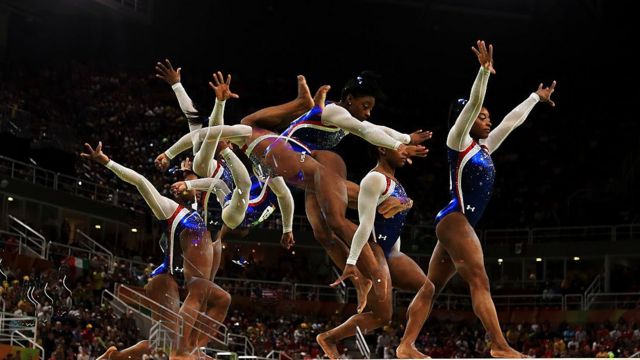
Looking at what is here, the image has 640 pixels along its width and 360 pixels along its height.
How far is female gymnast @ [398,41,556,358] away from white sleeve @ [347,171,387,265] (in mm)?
676

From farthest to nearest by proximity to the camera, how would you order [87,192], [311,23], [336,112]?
[311,23] < [87,192] < [336,112]

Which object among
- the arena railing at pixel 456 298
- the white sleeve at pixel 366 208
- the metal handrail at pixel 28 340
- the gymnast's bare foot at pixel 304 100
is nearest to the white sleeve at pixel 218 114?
the gymnast's bare foot at pixel 304 100

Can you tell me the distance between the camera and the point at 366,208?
1045 cm

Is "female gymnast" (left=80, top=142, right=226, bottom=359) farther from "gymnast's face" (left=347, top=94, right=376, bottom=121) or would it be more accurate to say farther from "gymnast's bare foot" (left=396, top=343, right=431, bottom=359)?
"gymnast's face" (left=347, top=94, right=376, bottom=121)

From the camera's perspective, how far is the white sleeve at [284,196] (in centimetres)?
1127

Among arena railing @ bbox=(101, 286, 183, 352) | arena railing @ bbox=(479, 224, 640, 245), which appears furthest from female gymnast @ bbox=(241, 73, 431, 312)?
arena railing @ bbox=(479, 224, 640, 245)

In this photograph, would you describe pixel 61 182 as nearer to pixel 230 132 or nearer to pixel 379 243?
pixel 230 132

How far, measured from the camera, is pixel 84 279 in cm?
1686

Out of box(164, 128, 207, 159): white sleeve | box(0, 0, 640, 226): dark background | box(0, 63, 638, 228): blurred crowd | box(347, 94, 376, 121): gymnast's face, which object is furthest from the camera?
box(0, 0, 640, 226): dark background

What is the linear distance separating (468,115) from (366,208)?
1.34m

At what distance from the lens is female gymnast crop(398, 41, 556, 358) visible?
10.2 m

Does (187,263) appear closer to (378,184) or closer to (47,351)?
(378,184)

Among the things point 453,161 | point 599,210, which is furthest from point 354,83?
point 599,210

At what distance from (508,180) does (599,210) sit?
133 inches
